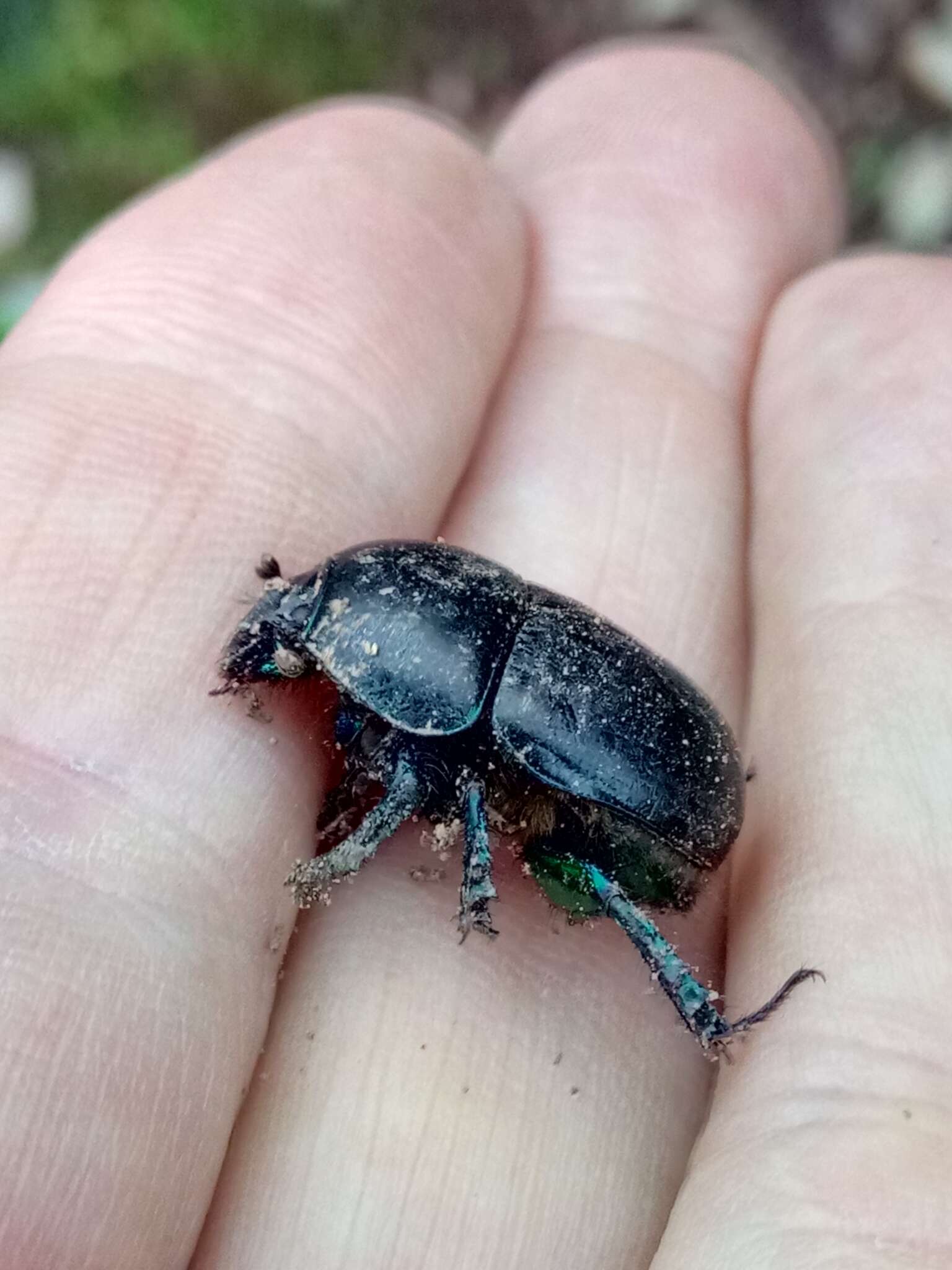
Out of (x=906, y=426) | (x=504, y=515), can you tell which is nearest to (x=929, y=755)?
(x=906, y=426)

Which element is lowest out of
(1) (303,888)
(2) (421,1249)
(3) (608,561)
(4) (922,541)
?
(2) (421,1249)

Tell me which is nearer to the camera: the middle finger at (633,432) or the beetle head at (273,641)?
the middle finger at (633,432)

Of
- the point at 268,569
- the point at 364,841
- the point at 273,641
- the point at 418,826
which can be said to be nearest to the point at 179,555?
the point at 268,569

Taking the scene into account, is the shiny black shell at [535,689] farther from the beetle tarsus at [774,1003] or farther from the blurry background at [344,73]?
Result: the blurry background at [344,73]

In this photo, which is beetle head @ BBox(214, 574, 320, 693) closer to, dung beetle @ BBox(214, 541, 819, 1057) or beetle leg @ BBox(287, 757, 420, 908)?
dung beetle @ BBox(214, 541, 819, 1057)

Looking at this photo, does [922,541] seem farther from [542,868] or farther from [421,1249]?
[421,1249]

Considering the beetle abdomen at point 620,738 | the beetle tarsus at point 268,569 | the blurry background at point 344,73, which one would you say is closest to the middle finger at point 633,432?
the beetle abdomen at point 620,738

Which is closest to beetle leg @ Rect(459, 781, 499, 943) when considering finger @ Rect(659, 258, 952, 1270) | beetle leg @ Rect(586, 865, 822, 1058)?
beetle leg @ Rect(586, 865, 822, 1058)
